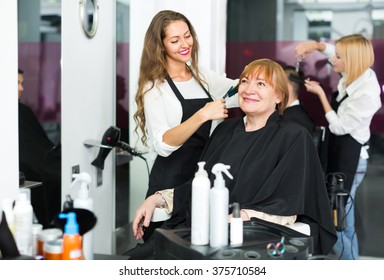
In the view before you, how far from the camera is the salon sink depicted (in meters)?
1.54

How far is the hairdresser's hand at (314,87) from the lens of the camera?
2389 mm

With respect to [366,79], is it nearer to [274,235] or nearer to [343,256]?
[343,256]

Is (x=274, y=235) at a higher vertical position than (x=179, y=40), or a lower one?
lower

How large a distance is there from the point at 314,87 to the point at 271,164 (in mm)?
623

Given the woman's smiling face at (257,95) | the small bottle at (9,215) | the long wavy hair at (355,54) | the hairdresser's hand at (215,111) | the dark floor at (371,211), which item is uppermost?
the long wavy hair at (355,54)

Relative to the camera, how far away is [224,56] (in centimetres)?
235

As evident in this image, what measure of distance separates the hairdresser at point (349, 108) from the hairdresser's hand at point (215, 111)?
649mm

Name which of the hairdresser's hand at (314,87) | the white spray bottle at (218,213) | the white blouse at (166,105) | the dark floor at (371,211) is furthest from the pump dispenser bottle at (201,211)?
the dark floor at (371,211)

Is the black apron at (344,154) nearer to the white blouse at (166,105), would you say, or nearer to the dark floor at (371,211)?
the dark floor at (371,211)

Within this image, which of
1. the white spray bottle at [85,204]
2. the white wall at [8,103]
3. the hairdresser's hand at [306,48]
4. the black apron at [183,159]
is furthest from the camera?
the hairdresser's hand at [306,48]
